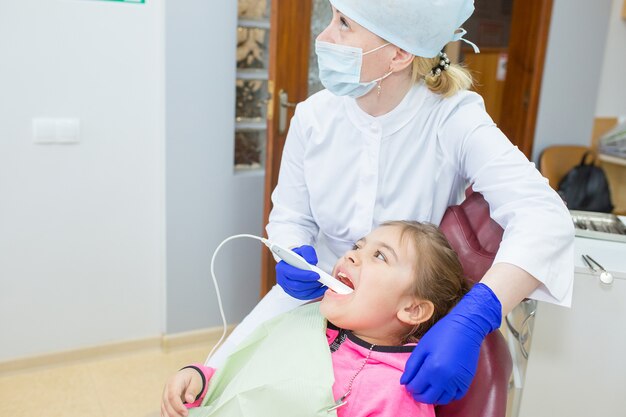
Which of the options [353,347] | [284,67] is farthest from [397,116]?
[284,67]

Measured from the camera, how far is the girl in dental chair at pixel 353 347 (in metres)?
1.06

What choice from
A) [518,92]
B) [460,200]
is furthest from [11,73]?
[518,92]

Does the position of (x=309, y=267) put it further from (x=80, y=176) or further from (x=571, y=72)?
(x=571, y=72)

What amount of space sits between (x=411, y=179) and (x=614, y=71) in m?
2.48

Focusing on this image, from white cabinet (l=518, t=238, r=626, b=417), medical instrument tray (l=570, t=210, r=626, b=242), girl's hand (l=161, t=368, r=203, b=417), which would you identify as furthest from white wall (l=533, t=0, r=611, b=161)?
girl's hand (l=161, t=368, r=203, b=417)

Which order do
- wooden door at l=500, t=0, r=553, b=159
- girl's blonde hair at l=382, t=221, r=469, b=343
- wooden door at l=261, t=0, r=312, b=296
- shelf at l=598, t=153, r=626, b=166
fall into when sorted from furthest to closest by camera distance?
shelf at l=598, t=153, r=626, b=166
wooden door at l=500, t=0, r=553, b=159
wooden door at l=261, t=0, r=312, b=296
girl's blonde hair at l=382, t=221, r=469, b=343

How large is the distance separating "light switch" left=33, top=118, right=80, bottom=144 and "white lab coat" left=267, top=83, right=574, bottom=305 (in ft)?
3.38

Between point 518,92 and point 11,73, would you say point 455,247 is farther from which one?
point 518,92

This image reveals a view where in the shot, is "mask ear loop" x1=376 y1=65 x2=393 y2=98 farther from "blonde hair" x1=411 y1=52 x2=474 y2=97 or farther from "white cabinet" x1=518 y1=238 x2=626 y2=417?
"white cabinet" x1=518 y1=238 x2=626 y2=417

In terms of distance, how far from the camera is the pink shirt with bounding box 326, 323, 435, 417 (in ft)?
3.42

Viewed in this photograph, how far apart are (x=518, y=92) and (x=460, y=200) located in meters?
2.04

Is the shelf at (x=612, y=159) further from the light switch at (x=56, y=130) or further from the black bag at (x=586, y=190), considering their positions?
the light switch at (x=56, y=130)

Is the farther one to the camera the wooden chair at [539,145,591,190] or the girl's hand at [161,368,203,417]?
the wooden chair at [539,145,591,190]

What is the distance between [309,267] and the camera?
48.1 inches
